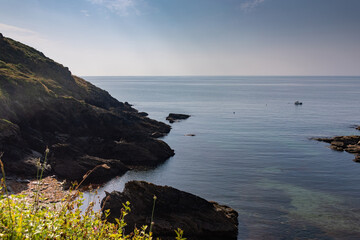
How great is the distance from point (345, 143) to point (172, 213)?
183ft

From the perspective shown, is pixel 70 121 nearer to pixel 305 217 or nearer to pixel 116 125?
pixel 116 125

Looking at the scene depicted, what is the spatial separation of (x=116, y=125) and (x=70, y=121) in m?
10.3

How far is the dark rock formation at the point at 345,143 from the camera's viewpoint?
63.9 meters

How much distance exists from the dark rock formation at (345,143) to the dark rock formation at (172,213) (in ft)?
146

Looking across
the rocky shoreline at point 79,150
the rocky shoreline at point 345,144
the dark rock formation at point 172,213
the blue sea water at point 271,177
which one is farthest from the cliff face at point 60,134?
the rocky shoreline at point 345,144

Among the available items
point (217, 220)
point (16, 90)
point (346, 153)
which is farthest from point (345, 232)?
point (16, 90)

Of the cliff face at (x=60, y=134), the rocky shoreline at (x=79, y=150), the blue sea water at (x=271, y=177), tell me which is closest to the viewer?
the rocky shoreline at (x=79, y=150)

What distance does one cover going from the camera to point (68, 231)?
23.5 feet

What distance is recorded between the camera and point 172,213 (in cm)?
2944

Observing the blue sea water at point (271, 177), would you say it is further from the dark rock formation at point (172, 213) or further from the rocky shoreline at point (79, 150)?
the rocky shoreline at point (79, 150)

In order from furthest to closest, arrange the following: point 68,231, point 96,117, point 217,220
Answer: point 96,117, point 217,220, point 68,231

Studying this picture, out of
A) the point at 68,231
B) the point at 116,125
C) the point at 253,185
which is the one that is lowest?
the point at 253,185

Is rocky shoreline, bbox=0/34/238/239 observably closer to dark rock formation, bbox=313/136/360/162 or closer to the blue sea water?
the blue sea water

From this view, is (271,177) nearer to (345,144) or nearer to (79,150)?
(345,144)
